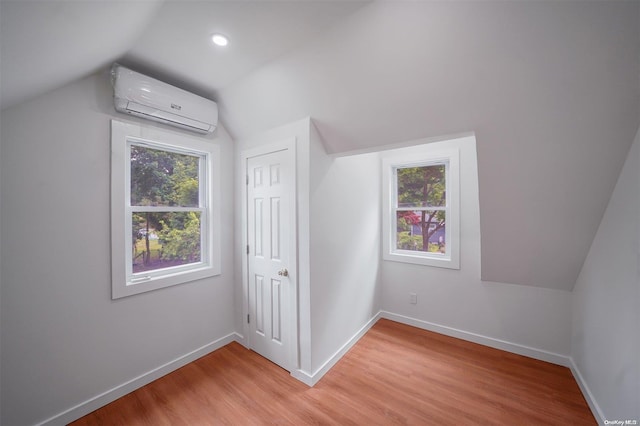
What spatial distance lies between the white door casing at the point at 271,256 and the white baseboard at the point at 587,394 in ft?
7.18

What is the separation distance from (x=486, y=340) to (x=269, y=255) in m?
2.51

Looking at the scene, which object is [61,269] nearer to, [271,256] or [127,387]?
[127,387]

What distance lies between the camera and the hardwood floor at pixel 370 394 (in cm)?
162

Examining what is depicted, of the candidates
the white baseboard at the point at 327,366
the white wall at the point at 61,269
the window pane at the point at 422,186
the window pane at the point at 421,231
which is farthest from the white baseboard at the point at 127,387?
the window pane at the point at 422,186

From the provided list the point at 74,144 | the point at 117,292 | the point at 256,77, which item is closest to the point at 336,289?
the point at 117,292

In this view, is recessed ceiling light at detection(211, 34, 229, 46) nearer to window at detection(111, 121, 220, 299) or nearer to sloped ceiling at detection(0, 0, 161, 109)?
sloped ceiling at detection(0, 0, 161, 109)

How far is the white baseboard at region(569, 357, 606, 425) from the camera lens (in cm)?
156

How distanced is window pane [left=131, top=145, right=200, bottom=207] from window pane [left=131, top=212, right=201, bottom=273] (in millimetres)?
132

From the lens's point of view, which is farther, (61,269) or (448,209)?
(448,209)

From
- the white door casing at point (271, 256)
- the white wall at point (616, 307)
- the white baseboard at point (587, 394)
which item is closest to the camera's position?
the white wall at point (616, 307)

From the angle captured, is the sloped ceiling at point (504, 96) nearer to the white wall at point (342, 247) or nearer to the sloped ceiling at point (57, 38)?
the white wall at point (342, 247)

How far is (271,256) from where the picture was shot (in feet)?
7.31

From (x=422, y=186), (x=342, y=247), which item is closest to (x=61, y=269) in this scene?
(x=342, y=247)

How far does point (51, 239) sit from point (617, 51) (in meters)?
3.35
